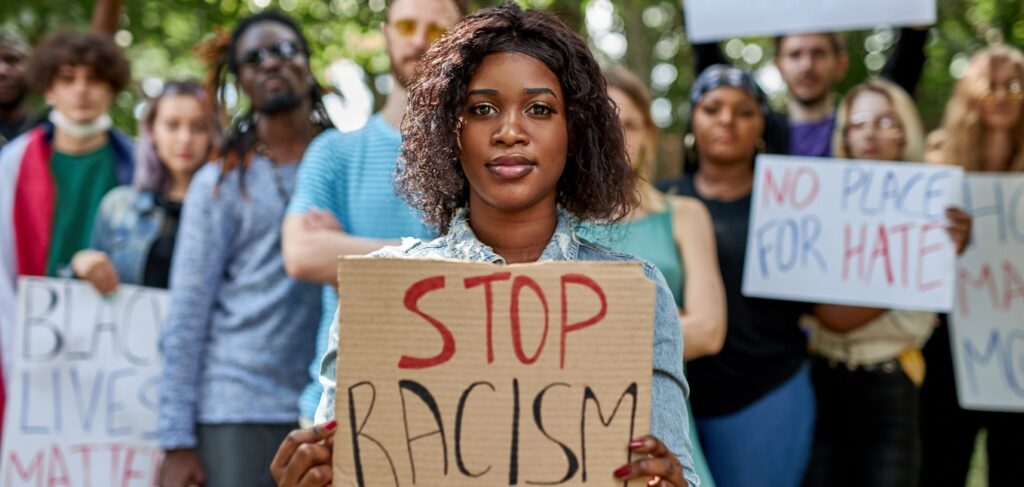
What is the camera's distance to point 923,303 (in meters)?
3.80

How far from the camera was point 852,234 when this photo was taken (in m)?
4.01

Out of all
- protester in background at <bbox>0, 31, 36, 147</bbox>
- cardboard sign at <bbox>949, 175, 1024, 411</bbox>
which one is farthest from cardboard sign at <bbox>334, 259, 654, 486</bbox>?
protester in background at <bbox>0, 31, 36, 147</bbox>

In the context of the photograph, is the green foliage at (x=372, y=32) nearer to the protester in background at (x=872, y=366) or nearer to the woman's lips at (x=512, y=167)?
the protester in background at (x=872, y=366)

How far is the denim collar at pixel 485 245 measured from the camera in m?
2.02

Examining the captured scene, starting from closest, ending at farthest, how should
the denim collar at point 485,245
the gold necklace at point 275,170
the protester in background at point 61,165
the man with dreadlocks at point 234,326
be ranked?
the denim collar at point 485,245 < the man with dreadlocks at point 234,326 < the gold necklace at point 275,170 < the protester in background at point 61,165

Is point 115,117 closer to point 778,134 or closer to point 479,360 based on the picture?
point 778,134

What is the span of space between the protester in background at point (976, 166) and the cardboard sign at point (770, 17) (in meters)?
0.46

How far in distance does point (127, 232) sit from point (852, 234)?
102 inches

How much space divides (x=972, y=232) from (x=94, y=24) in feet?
12.6

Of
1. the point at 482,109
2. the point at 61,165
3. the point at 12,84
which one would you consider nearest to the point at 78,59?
the point at 61,165

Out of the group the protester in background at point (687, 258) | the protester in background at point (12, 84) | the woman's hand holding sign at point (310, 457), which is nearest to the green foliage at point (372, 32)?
the protester in background at point (12, 84)

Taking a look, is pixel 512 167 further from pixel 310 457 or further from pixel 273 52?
pixel 273 52

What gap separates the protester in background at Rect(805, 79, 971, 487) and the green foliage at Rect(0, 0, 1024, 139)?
3565 millimetres

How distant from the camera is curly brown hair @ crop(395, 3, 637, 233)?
2.03m
